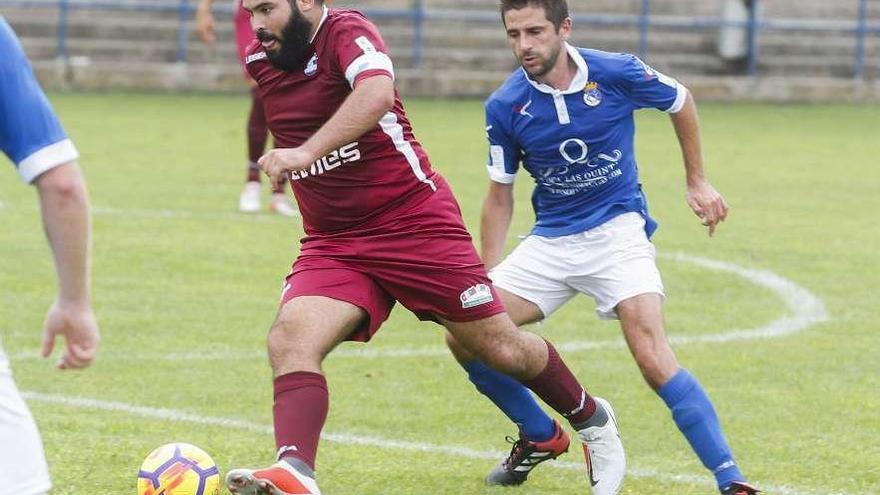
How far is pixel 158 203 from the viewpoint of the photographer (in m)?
13.3

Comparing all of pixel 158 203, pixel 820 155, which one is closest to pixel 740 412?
pixel 158 203

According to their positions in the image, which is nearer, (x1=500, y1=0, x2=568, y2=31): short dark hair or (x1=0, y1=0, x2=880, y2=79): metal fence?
(x1=500, y1=0, x2=568, y2=31): short dark hair

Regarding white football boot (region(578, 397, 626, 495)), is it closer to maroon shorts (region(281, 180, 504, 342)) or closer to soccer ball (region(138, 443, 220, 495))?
maroon shorts (region(281, 180, 504, 342))

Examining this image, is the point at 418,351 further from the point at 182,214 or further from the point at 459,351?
the point at 182,214

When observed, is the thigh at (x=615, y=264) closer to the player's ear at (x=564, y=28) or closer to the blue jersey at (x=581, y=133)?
the blue jersey at (x=581, y=133)

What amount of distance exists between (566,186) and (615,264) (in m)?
0.38

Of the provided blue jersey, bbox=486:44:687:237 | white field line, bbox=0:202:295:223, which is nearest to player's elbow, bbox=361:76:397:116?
blue jersey, bbox=486:44:687:237

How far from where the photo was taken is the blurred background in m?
23.7

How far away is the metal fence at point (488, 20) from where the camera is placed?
2356 centimetres

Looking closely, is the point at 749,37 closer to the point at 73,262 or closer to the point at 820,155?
the point at 820,155

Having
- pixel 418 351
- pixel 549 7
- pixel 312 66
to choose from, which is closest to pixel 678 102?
pixel 549 7

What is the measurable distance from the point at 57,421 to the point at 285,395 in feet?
6.15

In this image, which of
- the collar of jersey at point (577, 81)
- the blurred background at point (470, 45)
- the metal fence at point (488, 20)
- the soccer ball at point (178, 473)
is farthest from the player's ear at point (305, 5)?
the blurred background at point (470, 45)

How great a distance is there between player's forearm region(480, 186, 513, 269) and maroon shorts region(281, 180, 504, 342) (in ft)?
1.76
